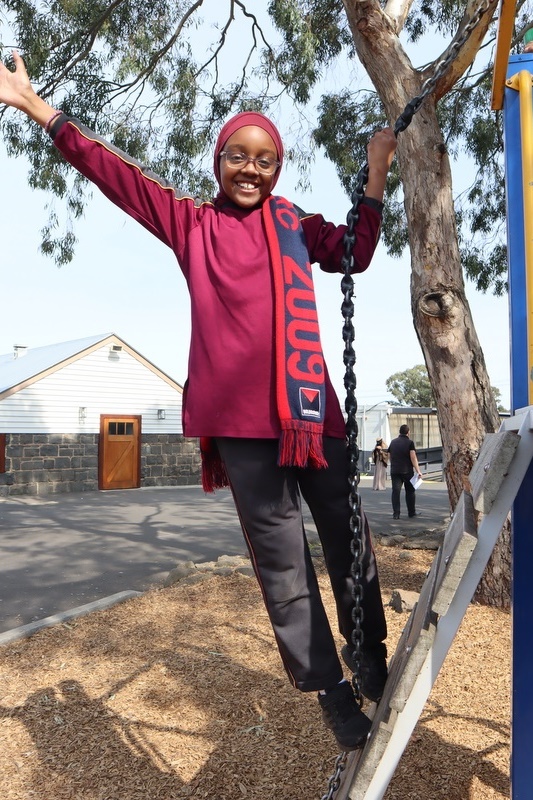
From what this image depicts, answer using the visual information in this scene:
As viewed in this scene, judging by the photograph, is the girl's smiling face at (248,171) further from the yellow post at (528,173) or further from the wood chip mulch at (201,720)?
the wood chip mulch at (201,720)

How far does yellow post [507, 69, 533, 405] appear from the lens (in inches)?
73.0

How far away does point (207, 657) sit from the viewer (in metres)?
4.02

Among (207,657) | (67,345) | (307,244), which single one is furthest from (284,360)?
(67,345)

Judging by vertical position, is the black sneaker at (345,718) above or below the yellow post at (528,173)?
below

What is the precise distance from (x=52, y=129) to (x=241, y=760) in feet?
7.62

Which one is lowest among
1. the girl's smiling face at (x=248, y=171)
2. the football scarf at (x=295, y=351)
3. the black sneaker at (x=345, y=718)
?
the black sneaker at (x=345, y=718)

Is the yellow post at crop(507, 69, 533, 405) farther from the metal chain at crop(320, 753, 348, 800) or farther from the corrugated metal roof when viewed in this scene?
the corrugated metal roof

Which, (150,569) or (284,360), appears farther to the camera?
(150,569)

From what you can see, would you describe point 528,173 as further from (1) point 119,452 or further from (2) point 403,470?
(1) point 119,452

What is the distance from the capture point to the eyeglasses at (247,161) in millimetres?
1967

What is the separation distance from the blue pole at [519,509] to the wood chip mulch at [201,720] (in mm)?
642

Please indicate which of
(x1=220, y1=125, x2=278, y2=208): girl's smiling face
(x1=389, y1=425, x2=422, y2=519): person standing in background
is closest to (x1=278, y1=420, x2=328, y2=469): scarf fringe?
(x1=220, y1=125, x2=278, y2=208): girl's smiling face

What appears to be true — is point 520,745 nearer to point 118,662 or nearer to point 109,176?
point 109,176

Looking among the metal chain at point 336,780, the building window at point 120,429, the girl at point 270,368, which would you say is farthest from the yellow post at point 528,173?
the building window at point 120,429
